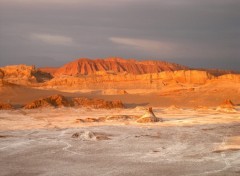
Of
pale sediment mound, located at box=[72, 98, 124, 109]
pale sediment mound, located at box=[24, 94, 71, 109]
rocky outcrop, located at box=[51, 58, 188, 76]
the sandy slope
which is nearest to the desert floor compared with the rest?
pale sediment mound, located at box=[24, 94, 71, 109]

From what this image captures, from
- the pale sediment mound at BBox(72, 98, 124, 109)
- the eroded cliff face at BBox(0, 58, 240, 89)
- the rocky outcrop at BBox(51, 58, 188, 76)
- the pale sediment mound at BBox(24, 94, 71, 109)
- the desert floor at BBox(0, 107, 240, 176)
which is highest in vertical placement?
the rocky outcrop at BBox(51, 58, 188, 76)

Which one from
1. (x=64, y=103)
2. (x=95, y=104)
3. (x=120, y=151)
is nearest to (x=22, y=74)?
(x=95, y=104)

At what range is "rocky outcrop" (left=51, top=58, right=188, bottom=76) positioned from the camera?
107506mm

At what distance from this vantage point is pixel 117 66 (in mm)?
109688

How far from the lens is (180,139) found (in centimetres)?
1351

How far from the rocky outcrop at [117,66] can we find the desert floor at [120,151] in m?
90.3

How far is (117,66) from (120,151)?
98797 mm

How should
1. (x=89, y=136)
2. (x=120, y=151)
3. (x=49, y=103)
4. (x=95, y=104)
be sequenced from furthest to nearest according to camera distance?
1. (x=95, y=104)
2. (x=49, y=103)
3. (x=89, y=136)
4. (x=120, y=151)

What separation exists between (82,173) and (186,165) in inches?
92.1

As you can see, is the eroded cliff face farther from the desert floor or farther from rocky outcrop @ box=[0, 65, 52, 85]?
the desert floor

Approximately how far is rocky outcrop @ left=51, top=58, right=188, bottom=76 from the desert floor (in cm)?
9025

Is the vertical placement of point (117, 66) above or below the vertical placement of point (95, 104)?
above

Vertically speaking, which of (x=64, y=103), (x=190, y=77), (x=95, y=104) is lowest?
(x=95, y=104)

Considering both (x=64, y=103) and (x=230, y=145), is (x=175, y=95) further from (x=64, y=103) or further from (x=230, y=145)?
(x=230, y=145)
